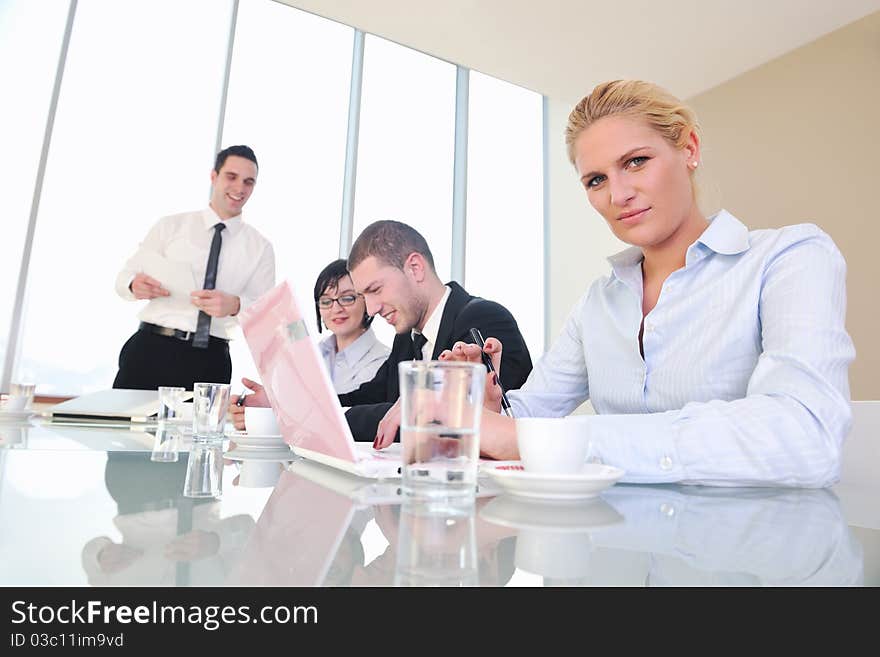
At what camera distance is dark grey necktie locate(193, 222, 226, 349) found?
2506mm

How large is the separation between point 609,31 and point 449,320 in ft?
9.67

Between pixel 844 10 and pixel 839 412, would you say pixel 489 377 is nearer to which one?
pixel 839 412

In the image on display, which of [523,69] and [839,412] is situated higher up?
[523,69]

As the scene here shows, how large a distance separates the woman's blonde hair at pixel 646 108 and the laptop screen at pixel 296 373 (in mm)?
813

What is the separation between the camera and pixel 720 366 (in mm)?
1031

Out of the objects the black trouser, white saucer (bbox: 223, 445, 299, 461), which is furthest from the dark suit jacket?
the black trouser

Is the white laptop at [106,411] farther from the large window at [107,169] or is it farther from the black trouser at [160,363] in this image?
the large window at [107,169]

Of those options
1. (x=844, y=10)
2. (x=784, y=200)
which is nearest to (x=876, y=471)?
(x=784, y=200)

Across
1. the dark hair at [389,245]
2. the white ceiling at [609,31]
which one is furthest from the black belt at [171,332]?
the white ceiling at [609,31]

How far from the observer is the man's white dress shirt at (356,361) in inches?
99.6

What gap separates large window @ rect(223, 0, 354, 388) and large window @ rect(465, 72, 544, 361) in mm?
1215

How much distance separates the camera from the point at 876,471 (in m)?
1.01

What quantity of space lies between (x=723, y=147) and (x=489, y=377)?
3797mm

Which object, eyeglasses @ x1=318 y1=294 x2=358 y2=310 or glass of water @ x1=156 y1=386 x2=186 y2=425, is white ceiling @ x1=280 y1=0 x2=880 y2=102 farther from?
glass of water @ x1=156 y1=386 x2=186 y2=425
